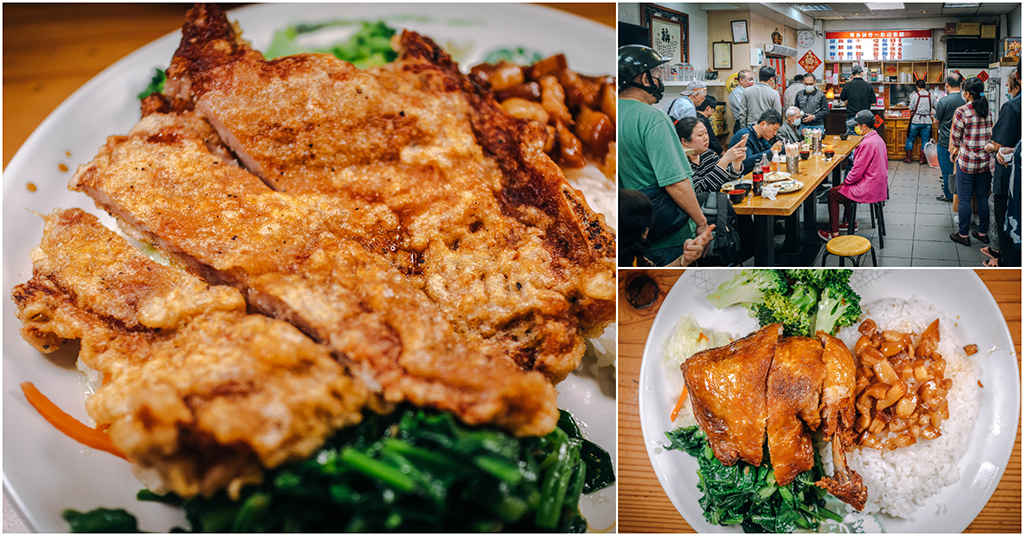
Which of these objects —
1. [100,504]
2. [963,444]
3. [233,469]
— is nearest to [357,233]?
[233,469]

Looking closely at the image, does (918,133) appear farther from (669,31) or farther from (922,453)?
(922,453)

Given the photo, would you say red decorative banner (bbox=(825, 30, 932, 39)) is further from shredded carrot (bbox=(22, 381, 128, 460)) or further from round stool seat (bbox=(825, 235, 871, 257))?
shredded carrot (bbox=(22, 381, 128, 460))

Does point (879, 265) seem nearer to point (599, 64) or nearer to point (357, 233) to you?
point (599, 64)

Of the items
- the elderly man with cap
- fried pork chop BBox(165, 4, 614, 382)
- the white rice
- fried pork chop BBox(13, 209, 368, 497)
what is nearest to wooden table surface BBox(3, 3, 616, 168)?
fried pork chop BBox(165, 4, 614, 382)

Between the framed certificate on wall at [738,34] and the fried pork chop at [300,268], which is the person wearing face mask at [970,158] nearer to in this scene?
the framed certificate on wall at [738,34]

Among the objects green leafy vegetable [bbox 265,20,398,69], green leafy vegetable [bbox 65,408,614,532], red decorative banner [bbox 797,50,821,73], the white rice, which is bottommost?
the white rice

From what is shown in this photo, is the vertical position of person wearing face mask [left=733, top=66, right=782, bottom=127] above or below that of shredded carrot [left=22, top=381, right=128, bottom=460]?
above
